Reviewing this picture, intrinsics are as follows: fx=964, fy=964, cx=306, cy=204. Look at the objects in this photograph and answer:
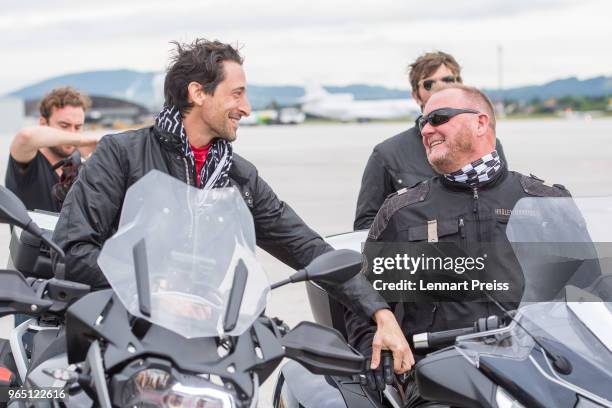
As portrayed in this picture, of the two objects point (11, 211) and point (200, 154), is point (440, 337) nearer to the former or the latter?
point (11, 211)

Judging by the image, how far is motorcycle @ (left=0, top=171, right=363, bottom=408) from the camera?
210 cm

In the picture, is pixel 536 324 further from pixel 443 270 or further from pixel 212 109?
pixel 212 109

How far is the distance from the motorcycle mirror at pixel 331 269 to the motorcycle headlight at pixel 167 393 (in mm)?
422

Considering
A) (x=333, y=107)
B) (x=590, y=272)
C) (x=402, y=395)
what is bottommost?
(x=333, y=107)

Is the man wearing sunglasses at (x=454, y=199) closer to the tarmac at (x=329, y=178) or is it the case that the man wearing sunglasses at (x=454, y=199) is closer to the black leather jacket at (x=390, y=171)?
the black leather jacket at (x=390, y=171)

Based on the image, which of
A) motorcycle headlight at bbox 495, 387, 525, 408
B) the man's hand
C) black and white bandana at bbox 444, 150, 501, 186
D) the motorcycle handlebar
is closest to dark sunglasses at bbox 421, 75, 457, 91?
black and white bandana at bbox 444, 150, 501, 186

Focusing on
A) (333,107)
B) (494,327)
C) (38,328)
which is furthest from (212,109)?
(333,107)

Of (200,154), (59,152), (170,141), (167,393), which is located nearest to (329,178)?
(59,152)

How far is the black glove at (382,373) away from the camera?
2.94 metres

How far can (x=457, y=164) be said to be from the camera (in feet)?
11.7

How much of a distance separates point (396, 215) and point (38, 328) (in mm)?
1320

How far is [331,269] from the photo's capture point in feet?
8.06

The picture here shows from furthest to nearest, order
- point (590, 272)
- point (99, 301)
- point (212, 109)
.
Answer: point (212, 109) < point (590, 272) < point (99, 301)

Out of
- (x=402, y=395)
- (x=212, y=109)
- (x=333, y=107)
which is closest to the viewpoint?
(x=402, y=395)
